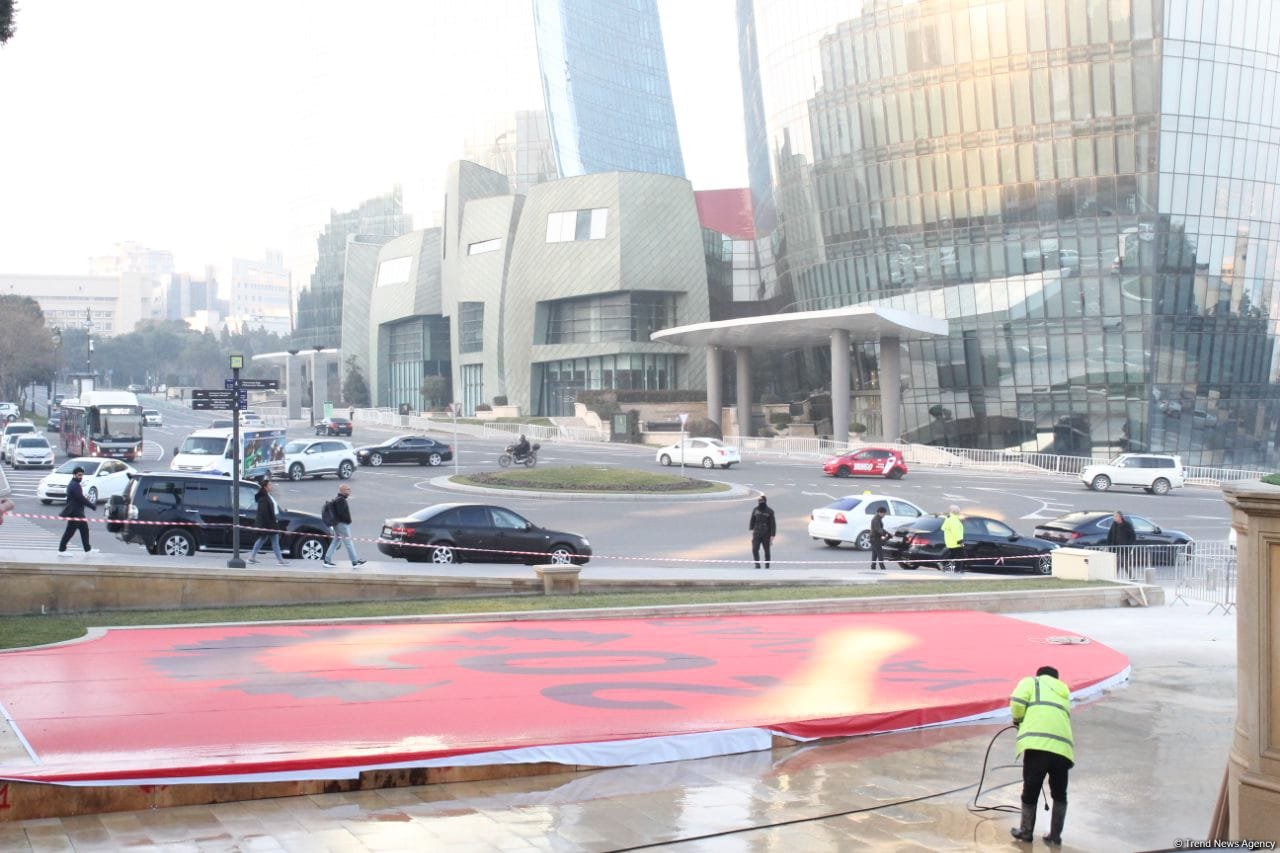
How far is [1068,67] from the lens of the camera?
66.8 meters

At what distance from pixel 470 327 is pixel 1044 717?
9710cm

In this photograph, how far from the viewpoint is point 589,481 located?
43500 millimetres

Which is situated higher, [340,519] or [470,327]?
[470,327]

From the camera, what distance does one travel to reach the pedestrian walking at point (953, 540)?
2736 centimetres

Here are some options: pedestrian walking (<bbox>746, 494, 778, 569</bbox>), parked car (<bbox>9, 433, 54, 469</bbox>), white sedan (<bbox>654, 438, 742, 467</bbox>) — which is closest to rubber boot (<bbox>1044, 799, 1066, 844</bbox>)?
pedestrian walking (<bbox>746, 494, 778, 569</bbox>)

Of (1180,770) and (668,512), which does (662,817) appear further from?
(668,512)

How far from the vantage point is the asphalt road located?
3019 centimetres

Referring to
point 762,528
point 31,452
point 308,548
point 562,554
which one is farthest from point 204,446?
point 762,528

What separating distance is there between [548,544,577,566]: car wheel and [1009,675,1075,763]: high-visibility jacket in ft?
54.3

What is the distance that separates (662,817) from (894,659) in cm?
769

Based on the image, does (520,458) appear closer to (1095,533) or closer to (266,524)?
(1095,533)

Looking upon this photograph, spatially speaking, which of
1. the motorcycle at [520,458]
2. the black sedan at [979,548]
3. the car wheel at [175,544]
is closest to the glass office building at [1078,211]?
the motorcycle at [520,458]

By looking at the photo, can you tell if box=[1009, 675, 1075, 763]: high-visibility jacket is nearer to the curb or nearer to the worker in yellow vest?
the worker in yellow vest

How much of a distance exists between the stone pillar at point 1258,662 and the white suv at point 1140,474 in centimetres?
4470
